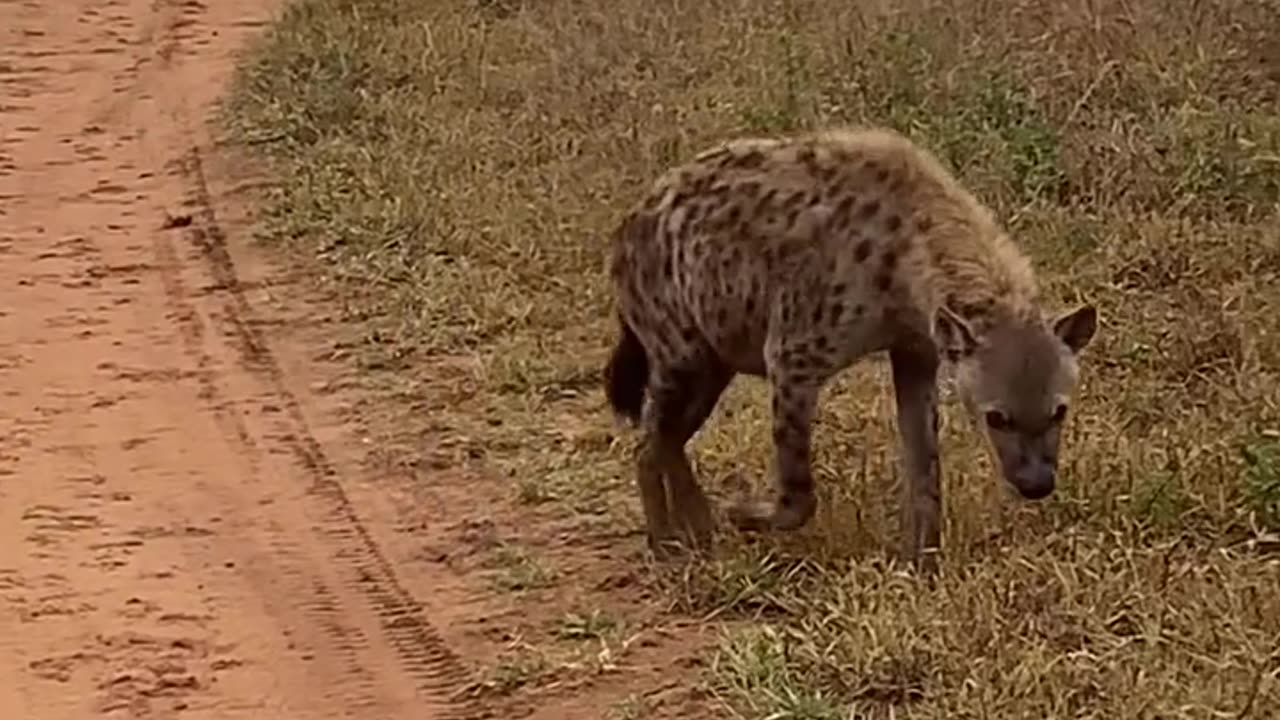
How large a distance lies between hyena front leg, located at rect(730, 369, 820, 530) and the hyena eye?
448 millimetres

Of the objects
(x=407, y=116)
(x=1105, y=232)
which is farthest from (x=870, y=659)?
(x=407, y=116)

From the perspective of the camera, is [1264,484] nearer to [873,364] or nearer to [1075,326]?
[1075,326]

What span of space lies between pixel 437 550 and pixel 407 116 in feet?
13.6

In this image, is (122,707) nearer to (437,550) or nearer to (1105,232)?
(437,550)

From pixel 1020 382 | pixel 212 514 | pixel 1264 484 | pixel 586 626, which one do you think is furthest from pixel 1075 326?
pixel 212 514

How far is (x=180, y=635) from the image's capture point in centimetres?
577

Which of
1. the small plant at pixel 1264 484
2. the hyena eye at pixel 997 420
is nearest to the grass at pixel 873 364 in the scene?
the small plant at pixel 1264 484

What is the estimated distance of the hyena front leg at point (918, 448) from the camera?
19.2 ft

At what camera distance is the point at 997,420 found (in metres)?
5.57

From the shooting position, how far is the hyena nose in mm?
5523

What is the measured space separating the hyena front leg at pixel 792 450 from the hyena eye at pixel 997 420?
17.7 inches

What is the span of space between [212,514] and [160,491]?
25cm

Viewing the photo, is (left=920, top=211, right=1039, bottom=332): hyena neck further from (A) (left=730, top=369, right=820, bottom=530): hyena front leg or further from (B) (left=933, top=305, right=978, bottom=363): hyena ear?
(A) (left=730, top=369, right=820, bottom=530): hyena front leg

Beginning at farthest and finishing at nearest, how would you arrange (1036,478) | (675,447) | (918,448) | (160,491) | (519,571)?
(160,491)
(675,447)
(519,571)
(918,448)
(1036,478)
